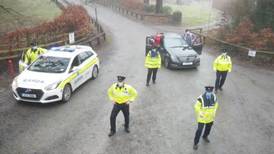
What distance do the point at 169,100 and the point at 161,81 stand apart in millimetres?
2396

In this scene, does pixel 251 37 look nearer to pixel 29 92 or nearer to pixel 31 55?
pixel 31 55

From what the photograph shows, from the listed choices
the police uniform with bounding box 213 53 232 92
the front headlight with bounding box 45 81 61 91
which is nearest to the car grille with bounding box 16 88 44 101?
the front headlight with bounding box 45 81 61 91

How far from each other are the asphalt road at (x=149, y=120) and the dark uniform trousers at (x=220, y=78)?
43 centimetres

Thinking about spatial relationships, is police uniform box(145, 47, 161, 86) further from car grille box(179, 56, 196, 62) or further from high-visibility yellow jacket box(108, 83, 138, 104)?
high-visibility yellow jacket box(108, 83, 138, 104)

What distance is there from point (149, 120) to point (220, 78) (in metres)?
4.73

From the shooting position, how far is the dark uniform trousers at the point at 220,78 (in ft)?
42.1

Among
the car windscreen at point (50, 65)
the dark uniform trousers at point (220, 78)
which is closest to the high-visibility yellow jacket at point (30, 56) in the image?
the car windscreen at point (50, 65)

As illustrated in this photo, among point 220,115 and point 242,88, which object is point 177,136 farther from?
point 242,88

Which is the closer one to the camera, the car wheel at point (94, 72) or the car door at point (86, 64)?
the car door at point (86, 64)

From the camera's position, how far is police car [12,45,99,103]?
10.8 meters

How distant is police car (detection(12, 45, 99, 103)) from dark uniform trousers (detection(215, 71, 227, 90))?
5607 mm

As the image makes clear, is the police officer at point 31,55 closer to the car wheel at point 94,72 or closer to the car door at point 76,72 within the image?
the car door at point 76,72

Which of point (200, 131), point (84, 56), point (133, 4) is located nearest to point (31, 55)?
point (84, 56)

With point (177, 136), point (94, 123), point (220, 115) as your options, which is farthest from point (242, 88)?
point (94, 123)
